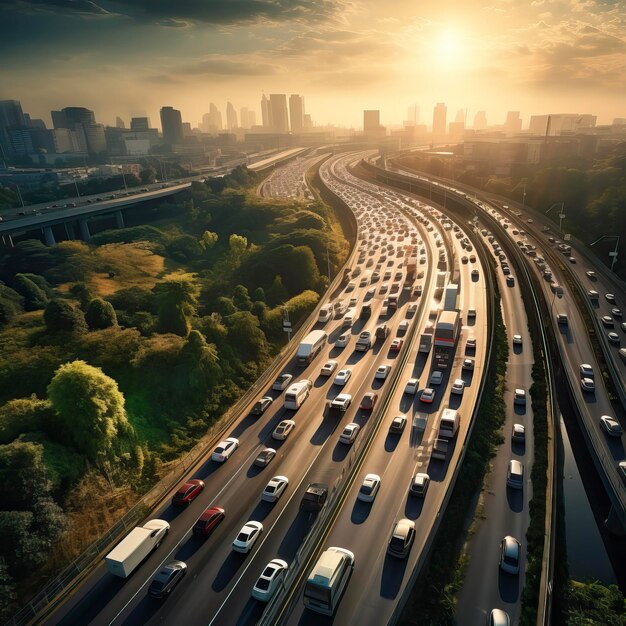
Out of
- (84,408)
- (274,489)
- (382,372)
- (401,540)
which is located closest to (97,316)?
(84,408)

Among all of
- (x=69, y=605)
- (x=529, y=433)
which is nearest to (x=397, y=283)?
(x=529, y=433)

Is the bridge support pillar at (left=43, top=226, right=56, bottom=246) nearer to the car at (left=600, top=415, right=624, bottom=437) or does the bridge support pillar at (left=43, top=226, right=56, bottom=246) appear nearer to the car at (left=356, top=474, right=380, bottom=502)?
the car at (left=356, top=474, right=380, bottom=502)

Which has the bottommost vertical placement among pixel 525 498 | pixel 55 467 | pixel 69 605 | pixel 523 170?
pixel 525 498

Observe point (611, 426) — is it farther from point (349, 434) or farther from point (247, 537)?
point (247, 537)

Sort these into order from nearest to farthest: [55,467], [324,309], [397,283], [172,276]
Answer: [55,467] < [324,309] < [397,283] < [172,276]

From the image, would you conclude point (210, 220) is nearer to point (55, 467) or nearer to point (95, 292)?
point (95, 292)

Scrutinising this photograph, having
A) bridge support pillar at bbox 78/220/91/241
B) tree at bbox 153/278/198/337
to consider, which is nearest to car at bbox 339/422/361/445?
tree at bbox 153/278/198/337
